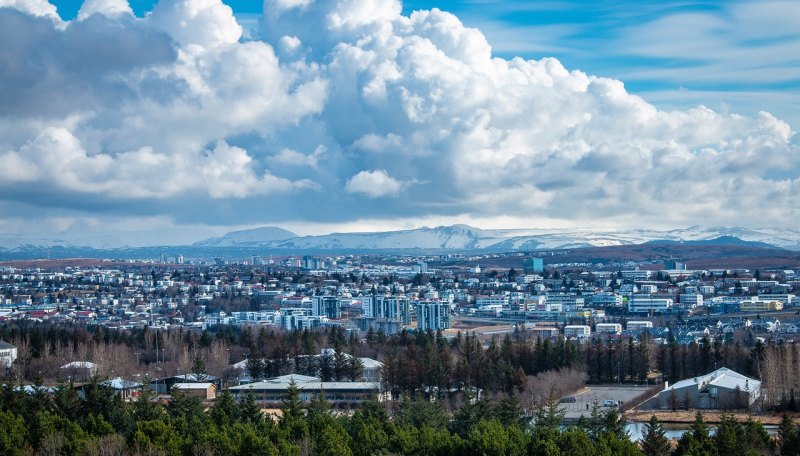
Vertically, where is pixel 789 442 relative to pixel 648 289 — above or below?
below

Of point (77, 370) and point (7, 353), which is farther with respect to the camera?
point (7, 353)

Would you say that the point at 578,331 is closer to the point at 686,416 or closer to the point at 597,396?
the point at 597,396

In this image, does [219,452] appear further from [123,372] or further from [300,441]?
[123,372]

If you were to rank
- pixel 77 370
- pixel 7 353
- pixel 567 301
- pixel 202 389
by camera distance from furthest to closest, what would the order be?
pixel 567 301, pixel 7 353, pixel 77 370, pixel 202 389

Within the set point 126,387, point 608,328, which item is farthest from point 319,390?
point 608,328

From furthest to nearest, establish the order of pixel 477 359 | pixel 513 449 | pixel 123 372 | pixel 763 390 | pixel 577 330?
1. pixel 577 330
2. pixel 123 372
3. pixel 477 359
4. pixel 763 390
5. pixel 513 449

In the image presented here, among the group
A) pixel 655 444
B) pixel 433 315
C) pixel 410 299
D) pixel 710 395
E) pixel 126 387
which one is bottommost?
pixel 710 395

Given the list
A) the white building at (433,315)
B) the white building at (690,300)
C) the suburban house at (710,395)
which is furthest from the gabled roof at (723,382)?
the white building at (690,300)

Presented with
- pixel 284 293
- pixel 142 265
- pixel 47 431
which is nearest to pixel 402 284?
pixel 284 293
